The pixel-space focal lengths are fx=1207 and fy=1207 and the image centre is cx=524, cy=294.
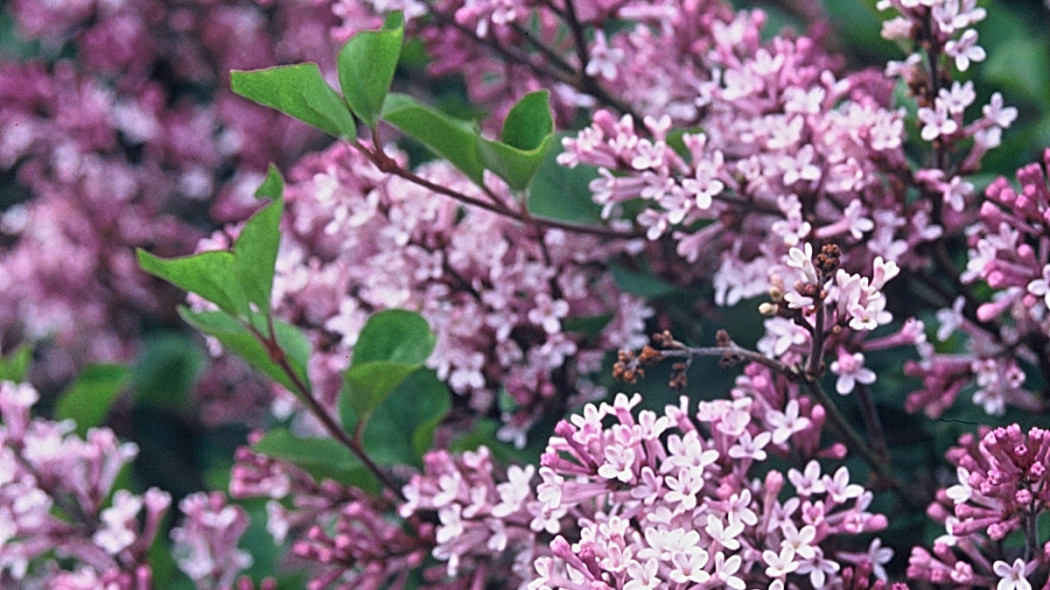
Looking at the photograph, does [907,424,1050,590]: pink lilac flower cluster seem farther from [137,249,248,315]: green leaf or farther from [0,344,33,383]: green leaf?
[0,344,33,383]: green leaf

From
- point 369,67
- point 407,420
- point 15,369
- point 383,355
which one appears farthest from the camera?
point 15,369

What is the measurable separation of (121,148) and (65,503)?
0.80m

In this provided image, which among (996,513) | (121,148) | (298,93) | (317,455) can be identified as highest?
(298,93)

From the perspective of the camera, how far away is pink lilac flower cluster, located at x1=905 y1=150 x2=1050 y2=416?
34.1 inches

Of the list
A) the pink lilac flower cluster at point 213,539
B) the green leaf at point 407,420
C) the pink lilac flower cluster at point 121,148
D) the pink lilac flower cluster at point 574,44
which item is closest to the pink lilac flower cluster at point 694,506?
the green leaf at point 407,420

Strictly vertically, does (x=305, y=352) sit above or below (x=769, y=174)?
below

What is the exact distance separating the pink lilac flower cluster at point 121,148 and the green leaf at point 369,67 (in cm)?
84

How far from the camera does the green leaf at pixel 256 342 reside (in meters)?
0.97

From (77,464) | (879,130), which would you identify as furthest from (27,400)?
(879,130)

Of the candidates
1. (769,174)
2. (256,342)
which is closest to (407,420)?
(256,342)

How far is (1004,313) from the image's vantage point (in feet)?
3.35

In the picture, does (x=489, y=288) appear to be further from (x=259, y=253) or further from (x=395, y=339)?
(x=259, y=253)

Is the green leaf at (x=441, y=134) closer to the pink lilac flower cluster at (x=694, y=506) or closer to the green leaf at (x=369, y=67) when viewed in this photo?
the green leaf at (x=369, y=67)

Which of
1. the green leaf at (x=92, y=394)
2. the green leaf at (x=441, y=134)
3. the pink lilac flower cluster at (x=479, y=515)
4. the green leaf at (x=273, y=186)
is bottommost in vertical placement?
the green leaf at (x=92, y=394)
